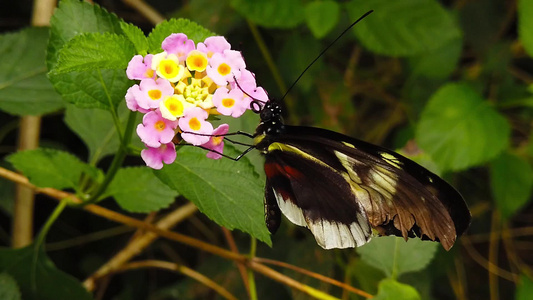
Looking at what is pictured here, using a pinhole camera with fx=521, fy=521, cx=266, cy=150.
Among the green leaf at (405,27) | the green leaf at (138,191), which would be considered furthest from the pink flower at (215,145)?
the green leaf at (405,27)

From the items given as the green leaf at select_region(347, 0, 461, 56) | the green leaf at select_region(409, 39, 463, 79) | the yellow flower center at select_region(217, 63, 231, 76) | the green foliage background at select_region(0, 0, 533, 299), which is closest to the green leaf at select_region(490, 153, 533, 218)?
the green foliage background at select_region(0, 0, 533, 299)

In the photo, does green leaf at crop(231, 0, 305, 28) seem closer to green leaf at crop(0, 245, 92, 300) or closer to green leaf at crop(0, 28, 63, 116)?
green leaf at crop(0, 28, 63, 116)

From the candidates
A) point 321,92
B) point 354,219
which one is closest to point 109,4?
point 321,92

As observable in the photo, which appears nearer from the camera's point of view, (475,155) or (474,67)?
(475,155)

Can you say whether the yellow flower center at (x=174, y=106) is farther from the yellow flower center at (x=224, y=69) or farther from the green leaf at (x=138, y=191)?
the green leaf at (x=138, y=191)

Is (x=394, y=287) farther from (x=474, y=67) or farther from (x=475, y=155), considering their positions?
(x=474, y=67)
